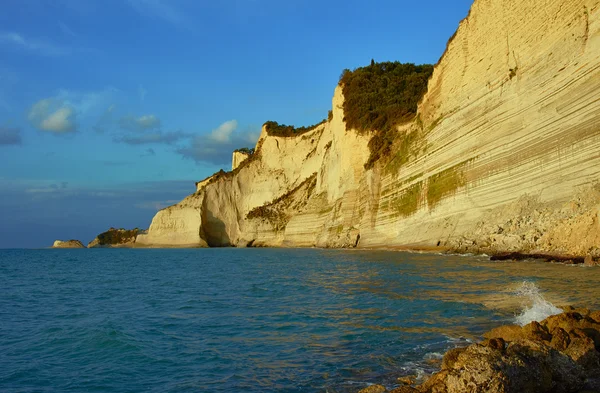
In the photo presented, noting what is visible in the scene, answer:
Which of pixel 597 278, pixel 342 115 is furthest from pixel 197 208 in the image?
pixel 597 278

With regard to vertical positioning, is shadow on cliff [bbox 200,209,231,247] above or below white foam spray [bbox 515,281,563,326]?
above

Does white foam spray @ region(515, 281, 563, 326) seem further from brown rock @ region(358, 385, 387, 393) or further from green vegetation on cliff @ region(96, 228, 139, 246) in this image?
green vegetation on cliff @ region(96, 228, 139, 246)

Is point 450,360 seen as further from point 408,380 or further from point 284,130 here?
point 284,130

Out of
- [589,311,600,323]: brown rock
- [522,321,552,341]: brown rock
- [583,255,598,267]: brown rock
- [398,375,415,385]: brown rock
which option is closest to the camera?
[398,375,415,385]: brown rock

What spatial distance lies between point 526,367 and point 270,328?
19.2 ft

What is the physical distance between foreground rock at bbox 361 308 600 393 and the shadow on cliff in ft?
210

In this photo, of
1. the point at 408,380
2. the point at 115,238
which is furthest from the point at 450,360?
the point at 115,238

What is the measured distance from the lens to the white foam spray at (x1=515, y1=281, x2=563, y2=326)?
8.74m

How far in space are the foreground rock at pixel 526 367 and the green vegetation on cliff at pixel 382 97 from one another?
110ft

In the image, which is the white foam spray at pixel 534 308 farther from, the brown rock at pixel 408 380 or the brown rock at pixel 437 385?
the brown rock at pixel 437 385

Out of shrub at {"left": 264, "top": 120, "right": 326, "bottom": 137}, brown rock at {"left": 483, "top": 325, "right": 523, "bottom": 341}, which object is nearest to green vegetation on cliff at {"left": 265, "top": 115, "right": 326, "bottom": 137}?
shrub at {"left": 264, "top": 120, "right": 326, "bottom": 137}

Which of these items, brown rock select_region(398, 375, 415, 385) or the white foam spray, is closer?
brown rock select_region(398, 375, 415, 385)

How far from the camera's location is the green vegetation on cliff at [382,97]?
4066 cm

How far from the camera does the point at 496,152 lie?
24219mm
